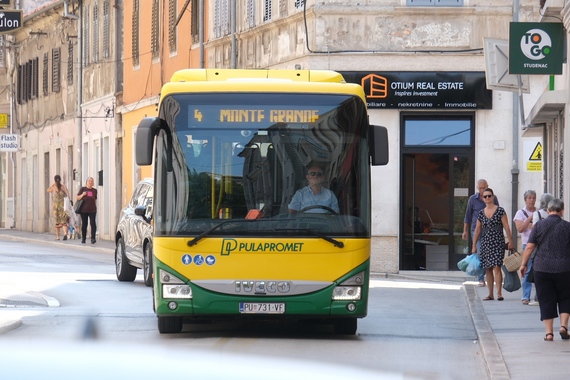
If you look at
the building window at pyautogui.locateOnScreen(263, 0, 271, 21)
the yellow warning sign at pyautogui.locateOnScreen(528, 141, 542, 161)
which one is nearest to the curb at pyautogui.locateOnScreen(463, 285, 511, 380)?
the yellow warning sign at pyautogui.locateOnScreen(528, 141, 542, 161)

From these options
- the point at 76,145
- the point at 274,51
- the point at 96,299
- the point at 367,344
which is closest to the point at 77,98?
the point at 76,145

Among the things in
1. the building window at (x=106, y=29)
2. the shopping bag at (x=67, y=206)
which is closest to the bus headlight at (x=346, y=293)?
the shopping bag at (x=67, y=206)

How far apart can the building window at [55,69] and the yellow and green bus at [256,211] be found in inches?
1581

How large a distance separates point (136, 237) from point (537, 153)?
26.8ft

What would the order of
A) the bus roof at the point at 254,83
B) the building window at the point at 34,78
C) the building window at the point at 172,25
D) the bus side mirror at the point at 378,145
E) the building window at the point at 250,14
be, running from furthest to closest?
1. the building window at the point at 34,78
2. the building window at the point at 172,25
3. the building window at the point at 250,14
4. the bus roof at the point at 254,83
5. the bus side mirror at the point at 378,145

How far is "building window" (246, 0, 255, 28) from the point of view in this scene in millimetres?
33906

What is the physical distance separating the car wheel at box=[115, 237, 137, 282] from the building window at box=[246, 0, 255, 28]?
38.6 feet

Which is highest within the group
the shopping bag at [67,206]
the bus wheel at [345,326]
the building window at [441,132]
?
the building window at [441,132]

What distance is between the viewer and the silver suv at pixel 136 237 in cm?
2125

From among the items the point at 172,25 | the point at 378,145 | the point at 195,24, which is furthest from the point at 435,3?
the point at 378,145

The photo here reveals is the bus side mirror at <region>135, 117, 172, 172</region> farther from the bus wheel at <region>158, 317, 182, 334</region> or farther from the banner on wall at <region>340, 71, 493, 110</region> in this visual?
the banner on wall at <region>340, 71, 493, 110</region>

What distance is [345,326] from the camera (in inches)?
584

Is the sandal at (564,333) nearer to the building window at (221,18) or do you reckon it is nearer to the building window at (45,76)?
the building window at (221,18)

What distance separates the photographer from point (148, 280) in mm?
21641
